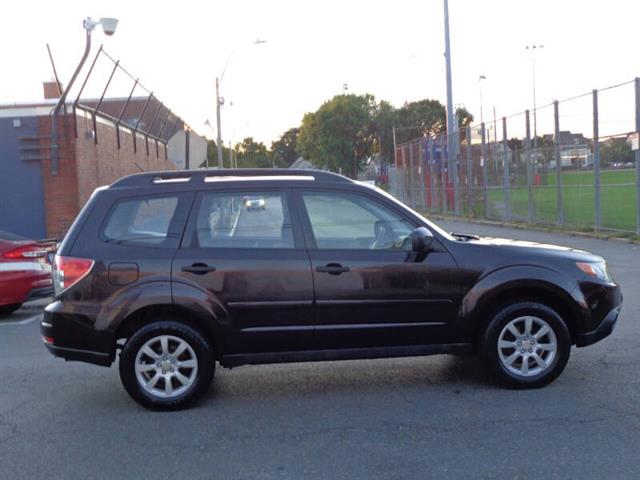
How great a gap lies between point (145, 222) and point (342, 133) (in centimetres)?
8723

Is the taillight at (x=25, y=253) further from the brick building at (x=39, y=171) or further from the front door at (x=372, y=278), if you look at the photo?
the brick building at (x=39, y=171)

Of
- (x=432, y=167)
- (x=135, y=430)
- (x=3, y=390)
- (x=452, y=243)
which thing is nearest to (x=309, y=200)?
(x=452, y=243)

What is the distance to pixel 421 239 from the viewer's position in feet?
20.3

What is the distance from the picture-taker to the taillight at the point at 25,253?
35.5ft

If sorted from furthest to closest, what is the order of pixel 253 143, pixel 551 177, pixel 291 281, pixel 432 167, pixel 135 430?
pixel 253 143 → pixel 432 167 → pixel 551 177 → pixel 291 281 → pixel 135 430

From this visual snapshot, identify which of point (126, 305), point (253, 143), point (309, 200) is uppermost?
point (253, 143)

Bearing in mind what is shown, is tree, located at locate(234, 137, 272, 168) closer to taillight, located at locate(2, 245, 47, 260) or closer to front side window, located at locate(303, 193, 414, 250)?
taillight, located at locate(2, 245, 47, 260)

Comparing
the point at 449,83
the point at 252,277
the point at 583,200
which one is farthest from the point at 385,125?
the point at 252,277

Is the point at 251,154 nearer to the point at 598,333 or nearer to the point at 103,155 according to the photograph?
the point at 103,155

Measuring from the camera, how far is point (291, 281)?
20.4 feet

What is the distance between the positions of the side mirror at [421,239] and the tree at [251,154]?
87.6 m

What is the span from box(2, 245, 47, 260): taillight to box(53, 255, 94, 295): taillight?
197 inches

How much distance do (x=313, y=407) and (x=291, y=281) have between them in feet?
3.21

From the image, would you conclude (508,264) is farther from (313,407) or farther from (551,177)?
(551,177)
